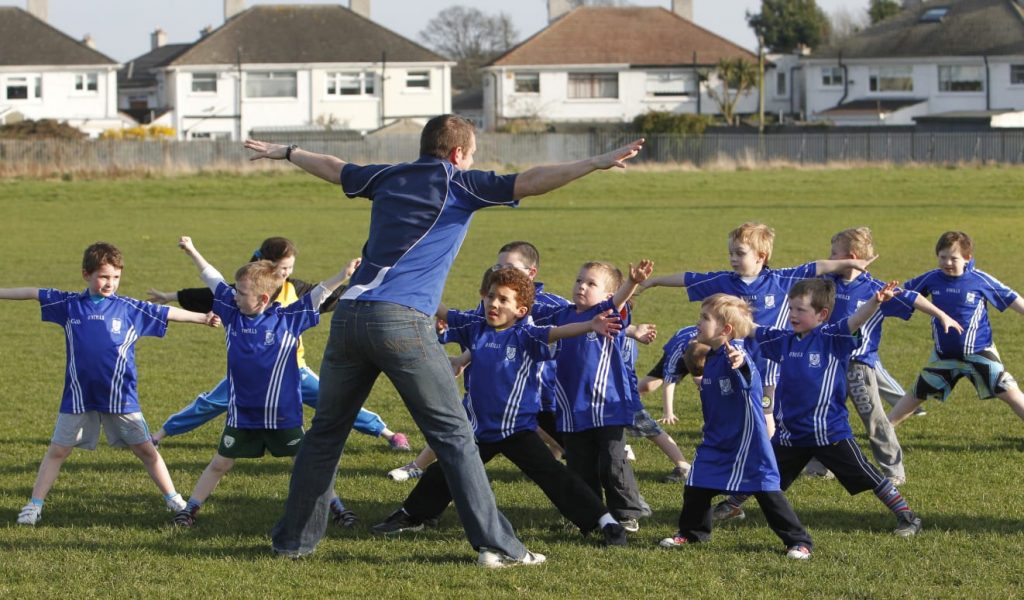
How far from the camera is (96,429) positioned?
24.3 feet

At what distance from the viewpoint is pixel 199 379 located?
12250 mm

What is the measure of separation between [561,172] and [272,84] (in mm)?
68050

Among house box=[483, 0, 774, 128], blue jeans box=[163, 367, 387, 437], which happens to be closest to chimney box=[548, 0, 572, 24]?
house box=[483, 0, 774, 128]

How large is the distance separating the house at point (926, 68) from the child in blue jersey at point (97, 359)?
2593 inches

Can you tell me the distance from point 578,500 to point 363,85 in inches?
2657

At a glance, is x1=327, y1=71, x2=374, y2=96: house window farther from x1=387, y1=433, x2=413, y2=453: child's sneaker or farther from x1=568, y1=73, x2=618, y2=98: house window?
x1=387, y1=433, x2=413, y2=453: child's sneaker

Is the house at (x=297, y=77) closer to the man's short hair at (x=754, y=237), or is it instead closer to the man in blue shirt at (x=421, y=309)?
the man's short hair at (x=754, y=237)

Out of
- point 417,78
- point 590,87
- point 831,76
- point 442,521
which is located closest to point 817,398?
point 442,521

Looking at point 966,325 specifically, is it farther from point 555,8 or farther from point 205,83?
point 555,8

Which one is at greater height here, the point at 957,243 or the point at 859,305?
the point at 957,243

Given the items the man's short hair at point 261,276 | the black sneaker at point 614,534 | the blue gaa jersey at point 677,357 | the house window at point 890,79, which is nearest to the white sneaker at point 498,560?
the black sneaker at point 614,534

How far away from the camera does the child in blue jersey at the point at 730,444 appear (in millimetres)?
6562

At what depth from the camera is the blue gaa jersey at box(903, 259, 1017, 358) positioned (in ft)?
29.7

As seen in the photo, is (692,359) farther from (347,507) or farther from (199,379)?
(199,379)
